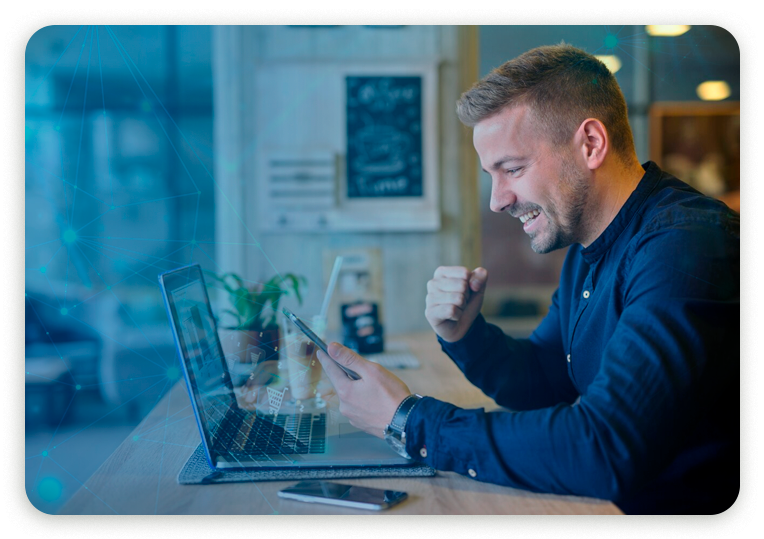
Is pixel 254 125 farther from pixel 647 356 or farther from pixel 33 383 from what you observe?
pixel 647 356

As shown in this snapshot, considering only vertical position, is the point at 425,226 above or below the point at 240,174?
below

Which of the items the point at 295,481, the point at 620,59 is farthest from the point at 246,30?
the point at 295,481

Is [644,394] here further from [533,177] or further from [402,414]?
[533,177]

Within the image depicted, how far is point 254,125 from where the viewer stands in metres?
1.92

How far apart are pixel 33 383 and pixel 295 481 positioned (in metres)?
0.55

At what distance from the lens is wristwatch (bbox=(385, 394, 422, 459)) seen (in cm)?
81

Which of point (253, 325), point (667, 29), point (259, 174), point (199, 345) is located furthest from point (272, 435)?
point (259, 174)

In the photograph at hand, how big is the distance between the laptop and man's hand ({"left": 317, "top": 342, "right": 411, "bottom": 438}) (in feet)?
0.16

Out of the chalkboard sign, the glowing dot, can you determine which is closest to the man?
the glowing dot

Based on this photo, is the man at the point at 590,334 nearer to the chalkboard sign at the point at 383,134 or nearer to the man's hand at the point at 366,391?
the man's hand at the point at 366,391

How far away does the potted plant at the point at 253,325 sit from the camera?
1148 millimetres

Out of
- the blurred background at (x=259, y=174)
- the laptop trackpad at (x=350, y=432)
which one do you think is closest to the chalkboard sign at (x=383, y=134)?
the blurred background at (x=259, y=174)

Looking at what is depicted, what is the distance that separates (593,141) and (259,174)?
1.19 m

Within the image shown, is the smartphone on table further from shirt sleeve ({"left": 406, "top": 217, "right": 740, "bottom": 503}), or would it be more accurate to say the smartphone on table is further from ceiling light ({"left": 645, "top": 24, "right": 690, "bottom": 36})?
ceiling light ({"left": 645, "top": 24, "right": 690, "bottom": 36})
